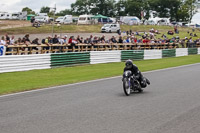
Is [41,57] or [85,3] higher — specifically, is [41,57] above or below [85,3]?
below

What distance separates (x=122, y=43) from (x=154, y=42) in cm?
734

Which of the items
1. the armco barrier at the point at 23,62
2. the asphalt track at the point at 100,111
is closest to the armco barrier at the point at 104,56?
the armco barrier at the point at 23,62

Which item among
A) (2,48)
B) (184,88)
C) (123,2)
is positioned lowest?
(184,88)

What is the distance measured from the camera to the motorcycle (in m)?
11.6

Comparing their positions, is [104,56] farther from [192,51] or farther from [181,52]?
[192,51]

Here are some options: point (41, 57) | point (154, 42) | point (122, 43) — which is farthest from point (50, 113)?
point (154, 42)

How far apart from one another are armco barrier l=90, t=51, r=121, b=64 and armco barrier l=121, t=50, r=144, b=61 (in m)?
0.59

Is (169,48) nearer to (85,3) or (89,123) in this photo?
(89,123)

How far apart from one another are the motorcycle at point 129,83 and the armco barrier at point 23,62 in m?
8.63

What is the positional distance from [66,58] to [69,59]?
1.08 feet

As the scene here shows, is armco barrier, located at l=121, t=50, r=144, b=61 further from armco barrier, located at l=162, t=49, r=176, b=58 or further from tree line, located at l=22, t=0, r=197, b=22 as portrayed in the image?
tree line, located at l=22, t=0, r=197, b=22

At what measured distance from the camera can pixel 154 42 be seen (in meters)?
37.4

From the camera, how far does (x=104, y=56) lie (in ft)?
90.0

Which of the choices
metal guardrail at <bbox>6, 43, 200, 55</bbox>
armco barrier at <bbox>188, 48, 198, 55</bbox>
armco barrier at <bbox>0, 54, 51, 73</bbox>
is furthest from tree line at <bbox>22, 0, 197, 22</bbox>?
armco barrier at <bbox>0, 54, 51, 73</bbox>
